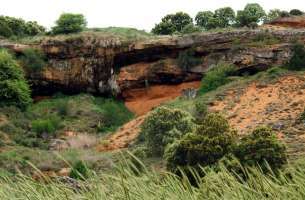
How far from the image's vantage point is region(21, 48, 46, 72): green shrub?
4703 cm

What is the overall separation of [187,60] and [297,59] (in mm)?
7849

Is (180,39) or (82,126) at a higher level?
(180,39)

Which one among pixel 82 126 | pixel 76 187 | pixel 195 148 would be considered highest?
pixel 76 187

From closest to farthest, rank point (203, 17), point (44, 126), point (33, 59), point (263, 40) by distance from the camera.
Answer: point (44, 126) → point (263, 40) → point (33, 59) → point (203, 17)

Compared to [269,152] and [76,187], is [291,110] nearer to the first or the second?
[269,152]

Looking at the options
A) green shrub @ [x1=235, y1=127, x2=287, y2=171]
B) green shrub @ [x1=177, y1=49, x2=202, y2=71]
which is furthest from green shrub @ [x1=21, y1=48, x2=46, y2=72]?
green shrub @ [x1=235, y1=127, x2=287, y2=171]

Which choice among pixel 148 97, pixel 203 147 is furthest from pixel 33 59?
pixel 203 147

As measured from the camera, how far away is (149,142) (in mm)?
30703

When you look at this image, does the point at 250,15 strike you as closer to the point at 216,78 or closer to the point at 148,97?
the point at 148,97

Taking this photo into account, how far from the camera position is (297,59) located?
39625mm

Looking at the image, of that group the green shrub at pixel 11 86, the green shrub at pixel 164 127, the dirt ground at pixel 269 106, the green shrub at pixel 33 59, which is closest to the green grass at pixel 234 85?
the dirt ground at pixel 269 106

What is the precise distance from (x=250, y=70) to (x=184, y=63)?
4220mm

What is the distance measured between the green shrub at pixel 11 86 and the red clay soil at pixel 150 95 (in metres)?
6.50

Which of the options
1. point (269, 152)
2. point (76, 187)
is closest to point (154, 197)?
point (76, 187)
